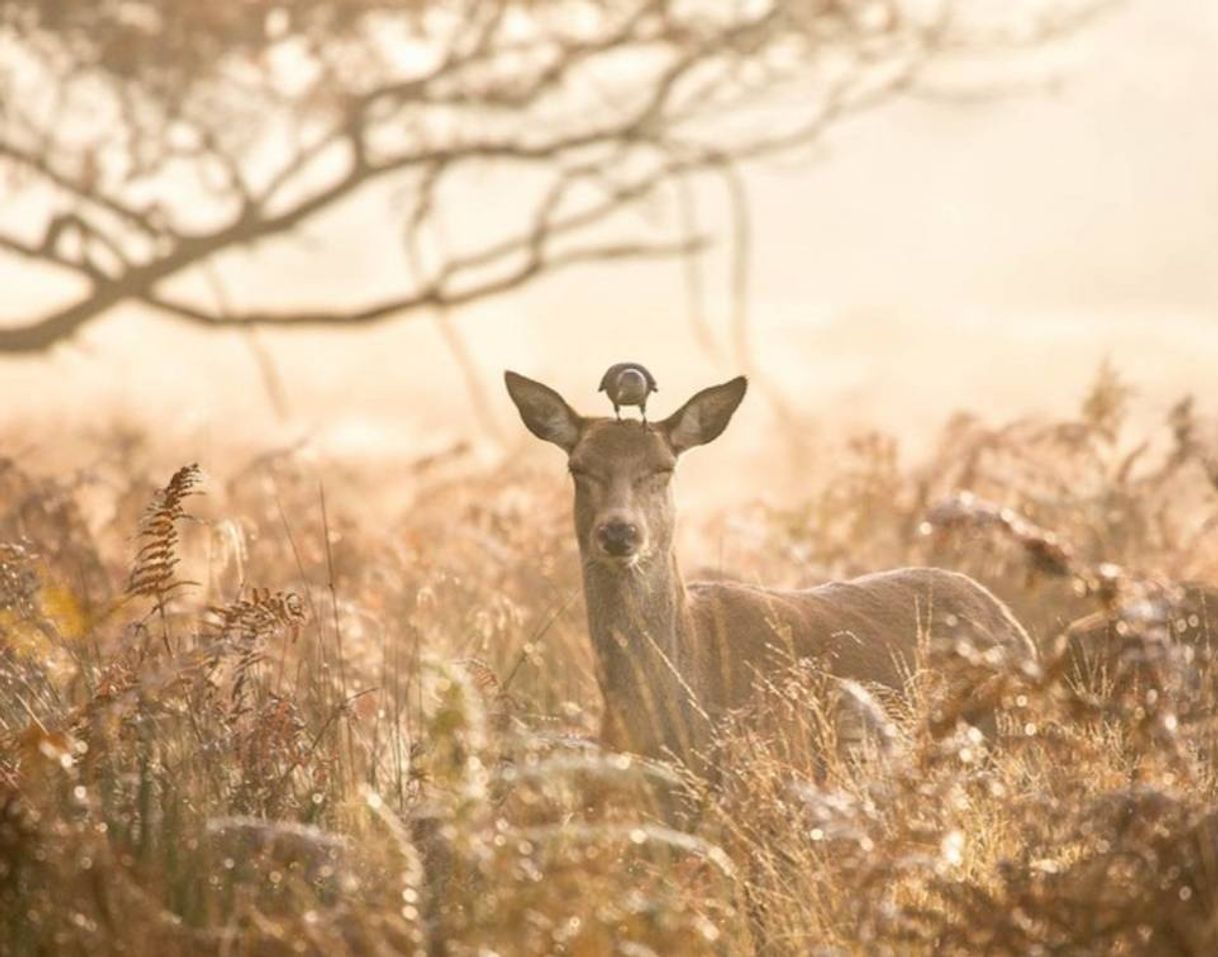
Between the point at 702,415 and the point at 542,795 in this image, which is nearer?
the point at 542,795

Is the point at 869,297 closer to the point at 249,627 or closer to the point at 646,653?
the point at 646,653

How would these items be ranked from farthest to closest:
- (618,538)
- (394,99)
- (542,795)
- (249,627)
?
1. (394,99)
2. (618,538)
3. (249,627)
4. (542,795)

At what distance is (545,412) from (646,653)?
1043mm

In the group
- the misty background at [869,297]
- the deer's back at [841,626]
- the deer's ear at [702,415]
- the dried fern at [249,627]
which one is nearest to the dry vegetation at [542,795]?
the dried fern at [249,627]

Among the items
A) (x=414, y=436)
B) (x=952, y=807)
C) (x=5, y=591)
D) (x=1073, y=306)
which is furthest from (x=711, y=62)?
(x=1073, y=306)

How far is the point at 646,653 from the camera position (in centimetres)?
782

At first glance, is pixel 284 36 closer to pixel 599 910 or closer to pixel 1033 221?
pixel 599 910

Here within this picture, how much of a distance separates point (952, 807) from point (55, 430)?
1367cm

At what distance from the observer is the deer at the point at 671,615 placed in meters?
7.65

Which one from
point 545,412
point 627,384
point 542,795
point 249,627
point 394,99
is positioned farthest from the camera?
point 394,99

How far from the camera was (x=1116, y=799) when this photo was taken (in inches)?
211

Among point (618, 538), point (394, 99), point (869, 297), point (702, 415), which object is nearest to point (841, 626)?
point (702, 415)

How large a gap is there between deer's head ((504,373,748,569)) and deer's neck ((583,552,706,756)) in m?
0.08

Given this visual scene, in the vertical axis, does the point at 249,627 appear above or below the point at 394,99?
below
